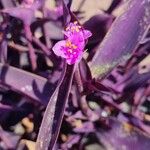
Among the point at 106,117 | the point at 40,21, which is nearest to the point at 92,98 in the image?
the point at 106,117

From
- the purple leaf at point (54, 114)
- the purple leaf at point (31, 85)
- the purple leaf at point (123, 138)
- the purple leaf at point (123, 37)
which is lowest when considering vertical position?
the purple leaf at point (123, 138)

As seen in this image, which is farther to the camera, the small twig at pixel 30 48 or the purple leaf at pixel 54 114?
the small twig at pixel 30 48

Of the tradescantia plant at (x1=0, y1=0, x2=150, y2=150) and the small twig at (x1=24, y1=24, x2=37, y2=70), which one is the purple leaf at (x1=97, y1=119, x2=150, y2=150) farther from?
the small twig at (x1=24, y1=24, x2=37, y2=70)

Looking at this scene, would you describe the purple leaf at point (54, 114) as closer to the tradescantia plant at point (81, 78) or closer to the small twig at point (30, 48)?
the tradescantia plant at point (81, 78)

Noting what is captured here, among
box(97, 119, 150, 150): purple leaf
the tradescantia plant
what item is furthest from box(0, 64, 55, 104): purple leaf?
box(97, 119, 150, 150): purple leaf

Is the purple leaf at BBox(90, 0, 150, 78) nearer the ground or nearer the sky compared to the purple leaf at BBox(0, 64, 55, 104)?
nearer the sky

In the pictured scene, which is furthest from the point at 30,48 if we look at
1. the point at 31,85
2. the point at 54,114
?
the point at 54,114

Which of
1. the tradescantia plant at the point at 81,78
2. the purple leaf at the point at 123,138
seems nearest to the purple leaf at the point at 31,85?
the tradescantia plant at the point at 81,78

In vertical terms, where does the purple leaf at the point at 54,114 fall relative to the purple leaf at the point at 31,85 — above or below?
above
